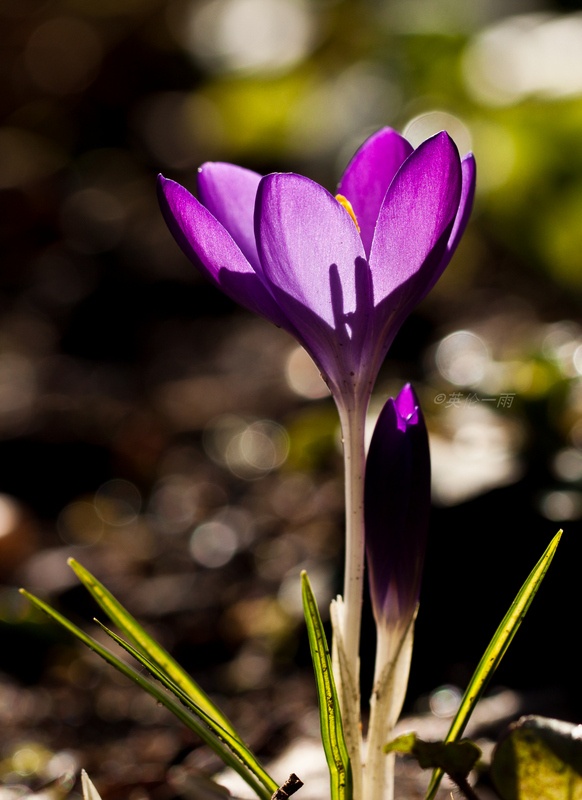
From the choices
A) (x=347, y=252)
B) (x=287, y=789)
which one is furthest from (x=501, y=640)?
(x=347, y=252)

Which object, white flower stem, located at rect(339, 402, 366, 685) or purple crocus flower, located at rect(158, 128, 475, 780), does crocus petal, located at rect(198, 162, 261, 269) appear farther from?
white flower stem, located at rect(339, 402, 366, 685)

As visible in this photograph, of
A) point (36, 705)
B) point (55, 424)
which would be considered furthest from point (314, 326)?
point (55, 424)

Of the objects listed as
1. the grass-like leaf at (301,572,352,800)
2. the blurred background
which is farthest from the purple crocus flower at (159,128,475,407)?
the blurred background

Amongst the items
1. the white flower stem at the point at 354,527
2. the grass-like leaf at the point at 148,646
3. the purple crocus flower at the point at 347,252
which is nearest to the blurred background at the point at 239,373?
the grass-like leaf at the point at 148,646

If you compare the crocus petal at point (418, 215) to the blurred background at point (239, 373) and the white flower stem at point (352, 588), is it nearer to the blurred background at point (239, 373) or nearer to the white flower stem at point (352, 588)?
the white flower stem at point (352, 588)

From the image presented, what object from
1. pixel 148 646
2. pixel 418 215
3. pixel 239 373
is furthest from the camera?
pixel 239 373

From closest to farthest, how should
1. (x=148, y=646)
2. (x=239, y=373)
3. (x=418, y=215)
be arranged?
(x=418, y=215), (x=148, y=646), (x=239, y=373)

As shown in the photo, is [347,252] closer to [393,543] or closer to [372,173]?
[372,173]
